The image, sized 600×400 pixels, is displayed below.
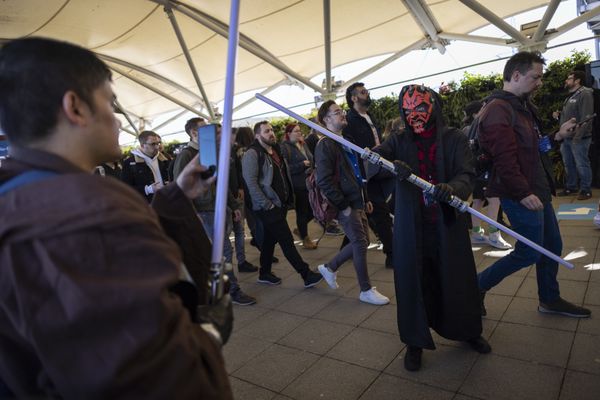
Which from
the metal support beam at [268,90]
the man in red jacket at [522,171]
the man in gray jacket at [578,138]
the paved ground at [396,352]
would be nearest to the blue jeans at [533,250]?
the man in red jacket at [522,171]

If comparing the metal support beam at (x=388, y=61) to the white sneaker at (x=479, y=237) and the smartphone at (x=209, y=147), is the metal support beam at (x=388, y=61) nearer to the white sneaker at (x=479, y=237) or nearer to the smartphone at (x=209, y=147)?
the white sneaker at (x=479, y=237)

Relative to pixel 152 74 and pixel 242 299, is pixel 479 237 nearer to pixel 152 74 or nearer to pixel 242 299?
pixel 242 299

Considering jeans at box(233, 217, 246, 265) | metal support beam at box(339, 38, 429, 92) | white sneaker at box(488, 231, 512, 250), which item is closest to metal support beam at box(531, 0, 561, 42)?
metal support beam at box(339, 38, 429, 92)

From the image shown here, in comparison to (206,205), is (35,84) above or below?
above

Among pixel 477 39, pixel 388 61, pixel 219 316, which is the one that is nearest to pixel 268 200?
pixel 219 316

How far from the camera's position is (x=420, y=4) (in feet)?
33.2

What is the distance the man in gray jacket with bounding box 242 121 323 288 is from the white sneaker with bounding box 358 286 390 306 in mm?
798

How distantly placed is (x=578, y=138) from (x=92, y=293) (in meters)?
8.67

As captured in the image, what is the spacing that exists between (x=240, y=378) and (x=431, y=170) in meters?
2.07

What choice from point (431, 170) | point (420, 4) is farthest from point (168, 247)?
point (420, 4)

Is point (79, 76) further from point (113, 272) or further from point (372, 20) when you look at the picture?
point (372, 20)

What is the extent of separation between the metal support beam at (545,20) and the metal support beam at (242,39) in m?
6.58

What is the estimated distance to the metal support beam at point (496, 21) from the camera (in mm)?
8445

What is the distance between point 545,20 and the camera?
824cm
